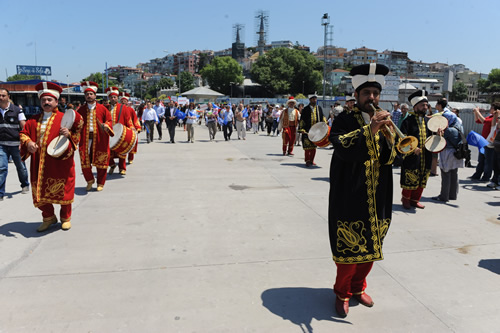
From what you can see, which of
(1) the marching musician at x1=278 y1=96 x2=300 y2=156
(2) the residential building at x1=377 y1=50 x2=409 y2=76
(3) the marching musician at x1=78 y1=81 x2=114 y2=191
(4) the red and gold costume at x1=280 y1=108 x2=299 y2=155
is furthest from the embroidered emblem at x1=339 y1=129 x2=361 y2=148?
(2) the residential building at x1=377 y1=50 x2=409 y2=76

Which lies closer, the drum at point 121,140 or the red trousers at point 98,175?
the red trousers at point 98,175

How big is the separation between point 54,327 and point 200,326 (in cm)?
112

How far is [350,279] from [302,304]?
487 mm

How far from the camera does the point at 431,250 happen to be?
451 centimetres

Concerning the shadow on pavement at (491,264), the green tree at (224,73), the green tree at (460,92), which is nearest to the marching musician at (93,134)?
the shadow on pavement at (491,264)

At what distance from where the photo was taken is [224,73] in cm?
9662

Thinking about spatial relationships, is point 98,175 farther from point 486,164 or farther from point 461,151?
point 486,164

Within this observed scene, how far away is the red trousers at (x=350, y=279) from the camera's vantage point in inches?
121

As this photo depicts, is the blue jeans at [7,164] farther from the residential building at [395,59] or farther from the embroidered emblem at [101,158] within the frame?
the residential building at [395,59]

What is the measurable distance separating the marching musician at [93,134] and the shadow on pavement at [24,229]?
1.87 m

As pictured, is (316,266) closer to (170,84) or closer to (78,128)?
(78,128)

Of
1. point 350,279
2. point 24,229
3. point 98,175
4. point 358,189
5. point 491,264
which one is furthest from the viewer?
point 98,175

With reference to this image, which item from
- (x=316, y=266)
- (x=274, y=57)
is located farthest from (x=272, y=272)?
(x=274, y=57)

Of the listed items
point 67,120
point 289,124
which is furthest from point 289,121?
point 67,120
